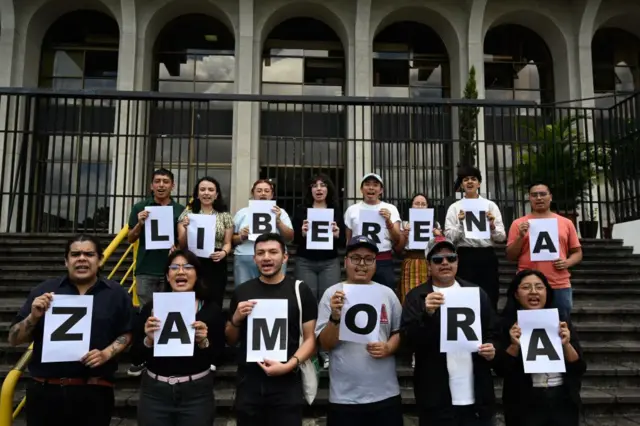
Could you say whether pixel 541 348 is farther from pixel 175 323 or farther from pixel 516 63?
pixel 516 63

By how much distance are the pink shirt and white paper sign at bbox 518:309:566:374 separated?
4.60 ft

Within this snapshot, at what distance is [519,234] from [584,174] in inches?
327

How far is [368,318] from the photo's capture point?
3125mm

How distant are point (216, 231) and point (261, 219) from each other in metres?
0.46

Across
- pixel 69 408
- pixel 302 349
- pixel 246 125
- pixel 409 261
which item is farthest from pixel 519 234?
pixel 246 125

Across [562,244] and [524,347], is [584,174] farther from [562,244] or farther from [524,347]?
[524,347]

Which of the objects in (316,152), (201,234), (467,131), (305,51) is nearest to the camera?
(201,234)

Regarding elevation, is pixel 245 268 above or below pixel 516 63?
below

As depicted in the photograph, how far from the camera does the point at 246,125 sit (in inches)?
587

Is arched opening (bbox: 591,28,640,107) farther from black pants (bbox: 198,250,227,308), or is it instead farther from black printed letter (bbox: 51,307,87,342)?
black printed letter (bbox: 51,307,87,342)

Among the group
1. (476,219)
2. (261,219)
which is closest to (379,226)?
(476,219)

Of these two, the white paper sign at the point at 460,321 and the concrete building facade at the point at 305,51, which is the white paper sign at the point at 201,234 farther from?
the concrete building facade at the point at 305,51

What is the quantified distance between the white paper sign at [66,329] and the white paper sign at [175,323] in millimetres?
413

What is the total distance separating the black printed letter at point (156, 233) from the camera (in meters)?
4.68
